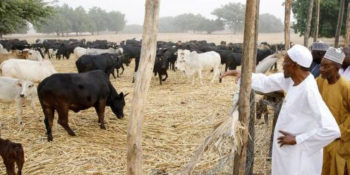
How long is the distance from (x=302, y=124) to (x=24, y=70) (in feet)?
33.4

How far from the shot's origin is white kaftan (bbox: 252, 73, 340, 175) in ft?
10.3

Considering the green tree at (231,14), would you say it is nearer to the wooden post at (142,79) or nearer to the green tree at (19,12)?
the green tree at (19,12)

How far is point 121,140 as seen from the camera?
7320 mm

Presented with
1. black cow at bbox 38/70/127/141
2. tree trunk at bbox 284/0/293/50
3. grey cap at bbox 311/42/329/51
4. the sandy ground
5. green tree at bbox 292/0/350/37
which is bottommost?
the sandy ground

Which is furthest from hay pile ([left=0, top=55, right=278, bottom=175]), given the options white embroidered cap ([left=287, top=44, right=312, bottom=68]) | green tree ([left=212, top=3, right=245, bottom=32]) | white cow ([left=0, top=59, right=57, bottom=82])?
green tree ([left=212, top=3, right=245, bottom=32])

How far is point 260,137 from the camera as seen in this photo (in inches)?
254

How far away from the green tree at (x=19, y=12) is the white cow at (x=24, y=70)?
294cm

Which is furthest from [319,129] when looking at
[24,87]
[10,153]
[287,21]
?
[287,21]

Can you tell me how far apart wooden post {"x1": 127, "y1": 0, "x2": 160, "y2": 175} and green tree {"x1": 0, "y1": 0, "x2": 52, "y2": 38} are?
11.6 meters

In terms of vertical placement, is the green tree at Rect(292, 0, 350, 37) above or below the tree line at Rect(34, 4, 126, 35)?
below

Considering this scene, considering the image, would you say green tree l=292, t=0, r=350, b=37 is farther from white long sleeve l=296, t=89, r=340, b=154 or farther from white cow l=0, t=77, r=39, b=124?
white long sleeve l=296, t=89, r=340, b=154

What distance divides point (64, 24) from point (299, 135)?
93300 mm

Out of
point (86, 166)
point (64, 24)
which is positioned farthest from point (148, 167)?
point (64, 24)

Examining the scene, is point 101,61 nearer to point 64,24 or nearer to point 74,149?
point 74,149
